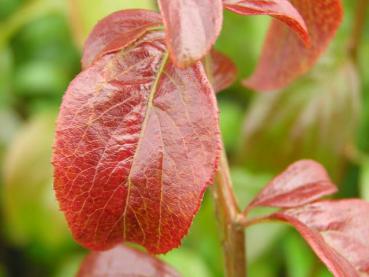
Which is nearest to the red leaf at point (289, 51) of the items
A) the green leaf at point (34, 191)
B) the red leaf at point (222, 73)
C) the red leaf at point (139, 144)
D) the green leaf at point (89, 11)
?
the red leaf at point (222, 73)

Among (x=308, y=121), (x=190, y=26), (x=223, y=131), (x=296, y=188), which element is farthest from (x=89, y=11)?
(x=190, y=26)

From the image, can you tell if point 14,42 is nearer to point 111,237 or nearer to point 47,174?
point 47,174

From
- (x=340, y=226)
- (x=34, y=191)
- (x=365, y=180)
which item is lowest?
(x=34, y=191)

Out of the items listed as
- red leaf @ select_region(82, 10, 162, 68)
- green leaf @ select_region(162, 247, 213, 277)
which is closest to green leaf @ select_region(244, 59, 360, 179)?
green leaf @ select_region(162, 247, 213, 277)

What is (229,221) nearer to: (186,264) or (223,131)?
(186,264)

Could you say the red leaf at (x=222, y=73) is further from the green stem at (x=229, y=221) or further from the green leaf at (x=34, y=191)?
the green leaf at (x=34, y=191)

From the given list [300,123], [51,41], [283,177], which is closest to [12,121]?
Result: [51,41]

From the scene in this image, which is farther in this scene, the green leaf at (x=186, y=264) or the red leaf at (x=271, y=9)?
the green leaf at (x=186, y=264)
